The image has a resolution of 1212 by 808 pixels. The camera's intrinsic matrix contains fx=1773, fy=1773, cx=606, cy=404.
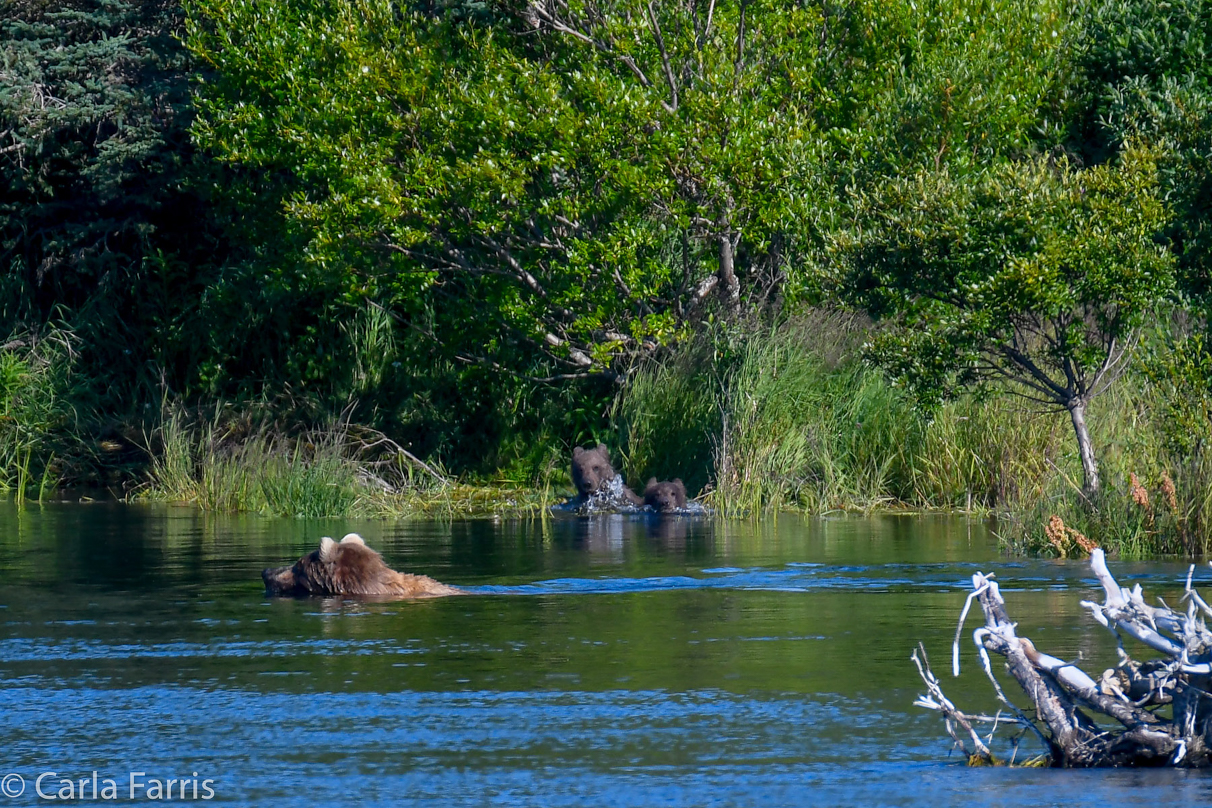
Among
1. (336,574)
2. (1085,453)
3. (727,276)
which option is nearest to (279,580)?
(336,574)

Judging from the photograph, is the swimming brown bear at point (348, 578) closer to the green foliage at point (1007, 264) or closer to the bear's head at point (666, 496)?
the green foliage at point (1007, 264)

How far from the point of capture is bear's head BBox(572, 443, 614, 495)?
20000 mm

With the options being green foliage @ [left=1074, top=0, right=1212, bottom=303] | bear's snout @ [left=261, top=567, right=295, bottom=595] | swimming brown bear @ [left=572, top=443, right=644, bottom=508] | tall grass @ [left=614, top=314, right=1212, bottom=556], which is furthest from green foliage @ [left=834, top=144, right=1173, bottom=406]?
bear's snout @ [left=261, top=567, right=295, bottom=595]

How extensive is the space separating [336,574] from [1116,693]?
6.79 m

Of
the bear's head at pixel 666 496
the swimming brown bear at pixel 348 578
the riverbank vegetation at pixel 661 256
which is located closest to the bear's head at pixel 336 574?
the swimming brown bear at pixel 348 578

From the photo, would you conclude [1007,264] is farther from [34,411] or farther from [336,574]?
[34,411]

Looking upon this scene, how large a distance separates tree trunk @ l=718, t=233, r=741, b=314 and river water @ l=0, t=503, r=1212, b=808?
778cm

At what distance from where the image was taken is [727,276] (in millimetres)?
23281

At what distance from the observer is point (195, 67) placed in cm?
2744

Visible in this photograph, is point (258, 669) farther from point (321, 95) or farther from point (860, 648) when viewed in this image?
point (321, 95)

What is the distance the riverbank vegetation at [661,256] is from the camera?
1641 cm

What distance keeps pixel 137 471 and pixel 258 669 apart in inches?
678

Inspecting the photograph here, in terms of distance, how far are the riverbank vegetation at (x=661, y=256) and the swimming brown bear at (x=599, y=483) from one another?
1.09m

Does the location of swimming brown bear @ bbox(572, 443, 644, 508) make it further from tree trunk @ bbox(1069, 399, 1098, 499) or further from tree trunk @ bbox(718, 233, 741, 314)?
tree trunk @ bbox(1069, 399, 1098, 499)
